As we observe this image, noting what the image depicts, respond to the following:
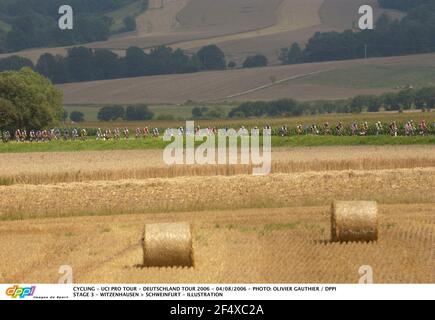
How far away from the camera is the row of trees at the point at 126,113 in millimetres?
155125

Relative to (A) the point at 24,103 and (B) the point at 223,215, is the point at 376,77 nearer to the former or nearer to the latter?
(A) the point at 24,103

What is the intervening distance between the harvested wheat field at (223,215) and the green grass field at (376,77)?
10178 cm

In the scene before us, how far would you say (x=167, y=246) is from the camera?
29.4 m

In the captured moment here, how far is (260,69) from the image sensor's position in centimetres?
19538

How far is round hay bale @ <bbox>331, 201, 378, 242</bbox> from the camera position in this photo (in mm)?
33125

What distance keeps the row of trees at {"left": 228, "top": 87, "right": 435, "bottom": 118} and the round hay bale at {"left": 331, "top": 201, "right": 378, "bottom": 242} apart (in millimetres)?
98991

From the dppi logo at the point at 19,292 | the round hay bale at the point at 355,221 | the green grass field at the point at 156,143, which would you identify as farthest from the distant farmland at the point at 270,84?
the dppi logo at the point at 19,292

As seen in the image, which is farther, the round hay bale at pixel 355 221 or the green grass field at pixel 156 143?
the green grass field at pixel 156 143

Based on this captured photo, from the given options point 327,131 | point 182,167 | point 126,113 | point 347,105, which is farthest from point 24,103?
point 126,113

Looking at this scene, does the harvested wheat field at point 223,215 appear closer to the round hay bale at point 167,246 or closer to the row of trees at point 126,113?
the round hay bale at point 167,246

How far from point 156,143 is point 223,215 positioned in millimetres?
38675

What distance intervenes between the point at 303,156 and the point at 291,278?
36.8 meters
